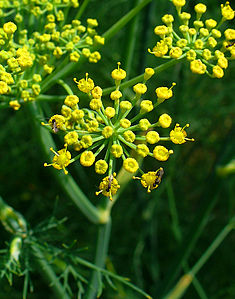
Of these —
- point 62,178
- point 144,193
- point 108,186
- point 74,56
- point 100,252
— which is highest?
point 74,56

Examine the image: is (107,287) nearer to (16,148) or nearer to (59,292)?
(59,292)

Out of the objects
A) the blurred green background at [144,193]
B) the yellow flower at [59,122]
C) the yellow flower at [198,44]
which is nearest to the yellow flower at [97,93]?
the yellow flower at [59,122]

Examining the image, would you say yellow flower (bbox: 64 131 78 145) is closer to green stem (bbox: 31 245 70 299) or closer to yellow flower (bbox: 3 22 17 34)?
yellow flower (bbox: 3 22 17 34)

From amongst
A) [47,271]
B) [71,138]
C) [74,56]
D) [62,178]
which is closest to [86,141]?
[71,138]

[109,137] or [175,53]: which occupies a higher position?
[175,53]

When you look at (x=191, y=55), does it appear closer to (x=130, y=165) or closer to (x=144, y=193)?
(x=130, y=165)

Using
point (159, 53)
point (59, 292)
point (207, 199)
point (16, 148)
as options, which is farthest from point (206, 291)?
point (159, 53)

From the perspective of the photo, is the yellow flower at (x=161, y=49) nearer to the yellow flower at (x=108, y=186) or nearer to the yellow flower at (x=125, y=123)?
the yellow flower at (x=125, y=123)
